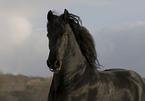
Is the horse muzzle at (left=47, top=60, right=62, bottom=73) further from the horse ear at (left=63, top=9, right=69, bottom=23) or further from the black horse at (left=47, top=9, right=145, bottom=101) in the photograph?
the horse ear at (left=63, top=9, right=69, bottom=23)

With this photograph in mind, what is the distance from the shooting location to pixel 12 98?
3788 centimetres

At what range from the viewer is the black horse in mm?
4738

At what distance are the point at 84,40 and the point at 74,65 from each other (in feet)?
2.42

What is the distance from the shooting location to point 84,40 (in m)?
5.54

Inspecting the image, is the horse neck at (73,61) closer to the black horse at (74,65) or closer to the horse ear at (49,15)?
the black horse at (74,65)

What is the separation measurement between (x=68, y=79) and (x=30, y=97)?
3256 centimetres

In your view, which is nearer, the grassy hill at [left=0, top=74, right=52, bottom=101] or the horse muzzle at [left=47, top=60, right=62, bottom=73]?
the horse muzzle at [left=47, top=60, right=62, bottom=73]

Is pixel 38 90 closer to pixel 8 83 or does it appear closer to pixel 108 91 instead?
pixel 8 83

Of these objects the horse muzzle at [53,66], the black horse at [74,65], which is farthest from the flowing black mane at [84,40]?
the horse muzzle at [53,66]

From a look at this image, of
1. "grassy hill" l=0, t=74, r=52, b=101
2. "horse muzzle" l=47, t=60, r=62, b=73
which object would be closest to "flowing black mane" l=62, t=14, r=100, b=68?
"horse muzzle" l=47, t=60, r=62, b=73

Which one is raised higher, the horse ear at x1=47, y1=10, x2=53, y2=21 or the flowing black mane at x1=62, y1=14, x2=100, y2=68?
the horse ear at x1=47, y1=10, x2=53, y2=21

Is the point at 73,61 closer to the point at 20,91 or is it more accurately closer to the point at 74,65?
the point at 74,65

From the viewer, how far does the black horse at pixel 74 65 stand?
474 centimetres

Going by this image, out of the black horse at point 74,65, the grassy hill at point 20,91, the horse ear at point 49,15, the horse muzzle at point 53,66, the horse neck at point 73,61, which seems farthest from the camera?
the grassy hill at point 20,91
